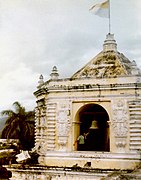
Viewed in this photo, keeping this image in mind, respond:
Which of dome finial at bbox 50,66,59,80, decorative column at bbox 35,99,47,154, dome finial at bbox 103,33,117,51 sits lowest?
decorative column at bbox 35,99,47,154

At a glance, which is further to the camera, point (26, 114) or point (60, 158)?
point (26, 114)

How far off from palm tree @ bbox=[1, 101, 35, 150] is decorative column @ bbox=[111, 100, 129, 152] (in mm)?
11881

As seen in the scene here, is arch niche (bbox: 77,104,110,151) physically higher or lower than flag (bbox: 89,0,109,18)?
lower

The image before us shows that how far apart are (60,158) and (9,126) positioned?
12180 millimetres

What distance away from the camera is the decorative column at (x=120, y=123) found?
44.4 ft

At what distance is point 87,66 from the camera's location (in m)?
14.8

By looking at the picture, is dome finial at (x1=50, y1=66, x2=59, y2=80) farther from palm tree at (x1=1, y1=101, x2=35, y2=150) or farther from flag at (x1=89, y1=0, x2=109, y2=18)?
palm tree at (x1=1, y1=101, x2=35, y2=150)

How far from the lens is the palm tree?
2530 cm

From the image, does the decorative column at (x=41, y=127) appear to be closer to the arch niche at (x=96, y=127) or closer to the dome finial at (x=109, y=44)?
the arch niche at (x=96, y=127)

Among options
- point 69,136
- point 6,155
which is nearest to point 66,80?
point 69,136

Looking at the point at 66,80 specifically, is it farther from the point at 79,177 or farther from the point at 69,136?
the point at 79,177

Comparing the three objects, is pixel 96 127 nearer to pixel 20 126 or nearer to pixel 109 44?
pixel 109 44

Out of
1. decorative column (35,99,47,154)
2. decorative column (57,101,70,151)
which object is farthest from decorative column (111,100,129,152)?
decorative column (35,99,47,154)

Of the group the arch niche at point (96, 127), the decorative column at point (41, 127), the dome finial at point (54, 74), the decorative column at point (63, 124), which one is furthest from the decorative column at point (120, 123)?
the decorative column at point (41, 127)
